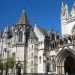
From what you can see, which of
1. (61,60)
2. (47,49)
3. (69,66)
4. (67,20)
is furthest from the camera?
(67,20)

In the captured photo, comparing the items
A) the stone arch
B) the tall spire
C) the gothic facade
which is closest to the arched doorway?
the gothic facade

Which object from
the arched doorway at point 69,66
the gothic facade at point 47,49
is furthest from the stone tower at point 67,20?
the arched doorway at point 69,66

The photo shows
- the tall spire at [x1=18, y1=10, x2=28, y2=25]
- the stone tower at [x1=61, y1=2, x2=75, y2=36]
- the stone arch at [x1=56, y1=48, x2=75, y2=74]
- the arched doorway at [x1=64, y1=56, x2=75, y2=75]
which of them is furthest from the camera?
the tall spire at [x1=18, y1=10, x2=28, y2=25]

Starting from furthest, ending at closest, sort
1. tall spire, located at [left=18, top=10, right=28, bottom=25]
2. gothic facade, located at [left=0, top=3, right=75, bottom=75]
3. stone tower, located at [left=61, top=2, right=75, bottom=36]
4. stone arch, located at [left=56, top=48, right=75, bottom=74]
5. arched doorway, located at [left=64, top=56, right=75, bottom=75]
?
tall spire, located at [left=18, top=10, right=28, bottom=25], stone tower, located at [left=61, top=2, right=75, bottom=36], arched doorway, located at [left=64, top=56, right=75, bottom=75], gothic facade, located at [left=0, top=3, right=75, bottom=75], stone arch, located at [left=56, top=48, right=75, bottom=74]

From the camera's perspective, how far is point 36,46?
5334cm

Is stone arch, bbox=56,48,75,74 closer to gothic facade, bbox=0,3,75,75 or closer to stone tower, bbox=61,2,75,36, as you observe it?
gothic facade, bbox=0,3,75,75

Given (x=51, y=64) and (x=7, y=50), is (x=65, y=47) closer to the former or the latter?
(x=51, y=64)

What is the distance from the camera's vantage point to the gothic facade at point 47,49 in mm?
46375

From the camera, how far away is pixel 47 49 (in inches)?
1987

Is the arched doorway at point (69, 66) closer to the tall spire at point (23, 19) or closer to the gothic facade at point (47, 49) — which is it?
the gothic facade at point (47, 49)

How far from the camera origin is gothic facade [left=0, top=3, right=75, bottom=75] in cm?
4638

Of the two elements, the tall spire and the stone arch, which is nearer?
the stone arch

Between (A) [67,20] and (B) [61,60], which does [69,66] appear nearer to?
(B) [61,60]

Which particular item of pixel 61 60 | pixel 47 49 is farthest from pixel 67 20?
pixel 61 60
